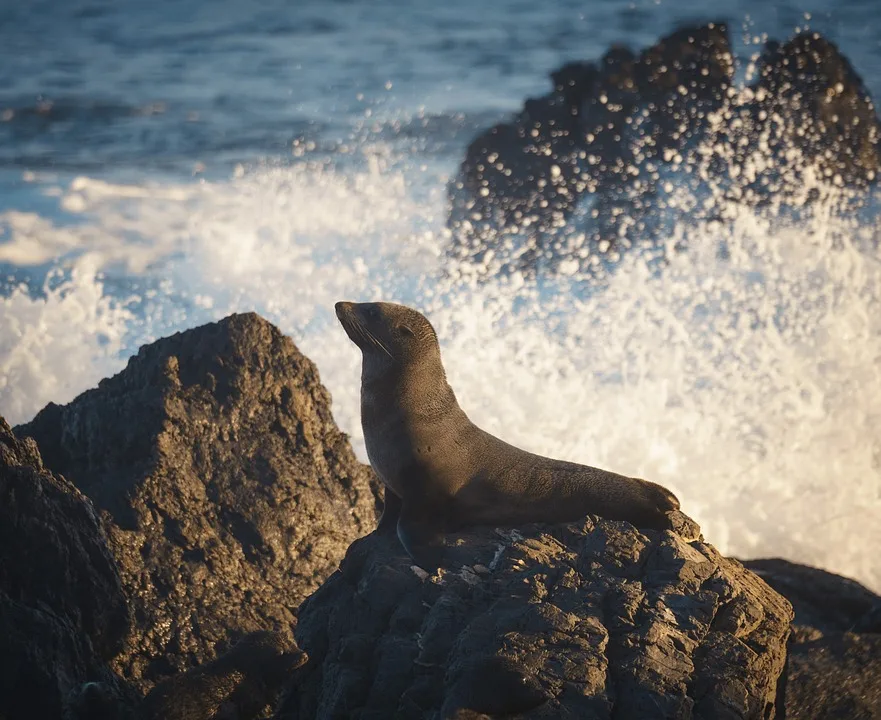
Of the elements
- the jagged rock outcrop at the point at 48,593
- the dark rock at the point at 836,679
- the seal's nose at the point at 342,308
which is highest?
the seal's nose at the point at 342,308

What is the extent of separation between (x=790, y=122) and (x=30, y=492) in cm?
2180

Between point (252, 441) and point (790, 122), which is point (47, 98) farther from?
point (790, 122)

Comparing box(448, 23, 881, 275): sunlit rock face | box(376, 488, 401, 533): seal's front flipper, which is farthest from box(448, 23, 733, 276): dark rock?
box(376, 488, 401, 533): seal's front flipper

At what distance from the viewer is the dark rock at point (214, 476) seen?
10219 mm

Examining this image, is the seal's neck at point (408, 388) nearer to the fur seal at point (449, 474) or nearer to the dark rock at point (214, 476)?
the fur seal at point (449, 474)

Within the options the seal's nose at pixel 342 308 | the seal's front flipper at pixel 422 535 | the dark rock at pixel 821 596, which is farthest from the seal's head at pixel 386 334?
the dark rock at pixel 821 596

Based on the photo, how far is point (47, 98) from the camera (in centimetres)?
1908

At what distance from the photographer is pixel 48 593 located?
729 cm

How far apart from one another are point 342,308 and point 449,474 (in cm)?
184

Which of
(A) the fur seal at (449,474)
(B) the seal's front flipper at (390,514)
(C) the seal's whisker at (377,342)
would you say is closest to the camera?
(A) the fur seal at (449,474)

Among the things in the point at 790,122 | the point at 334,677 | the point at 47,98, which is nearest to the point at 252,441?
Answer: the point at 334,677

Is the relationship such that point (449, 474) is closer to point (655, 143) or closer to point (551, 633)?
point (551, 633)

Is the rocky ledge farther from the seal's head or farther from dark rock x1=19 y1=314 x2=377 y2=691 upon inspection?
the seal's head

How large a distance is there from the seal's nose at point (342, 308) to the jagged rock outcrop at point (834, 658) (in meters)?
4.58
